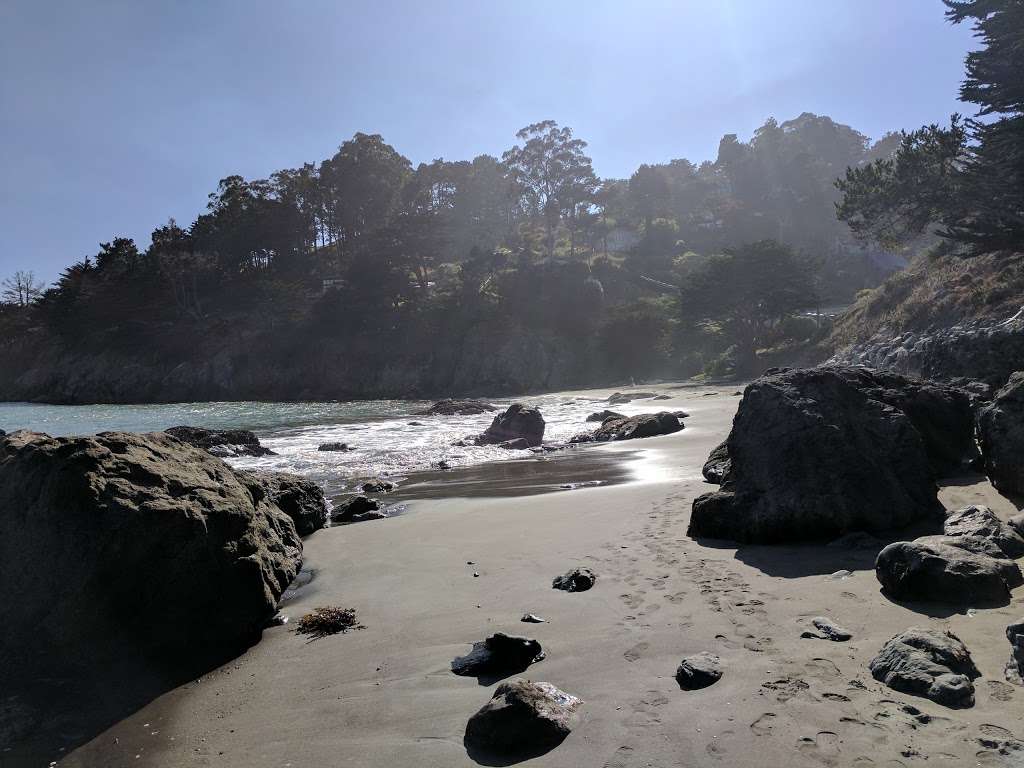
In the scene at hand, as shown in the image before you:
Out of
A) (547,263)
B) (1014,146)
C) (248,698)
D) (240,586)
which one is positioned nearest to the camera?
(248,698)

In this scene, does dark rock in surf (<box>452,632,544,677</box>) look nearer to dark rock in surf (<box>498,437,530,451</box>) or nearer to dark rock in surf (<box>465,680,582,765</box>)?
dark rock in surf (<box>465,680,582,765</box>)

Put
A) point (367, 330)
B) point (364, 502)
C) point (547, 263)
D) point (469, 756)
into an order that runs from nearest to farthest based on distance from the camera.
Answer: point (469, 756), point (364, 502), point (367, 330), point (547, 263)

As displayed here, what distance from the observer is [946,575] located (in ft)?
12.0

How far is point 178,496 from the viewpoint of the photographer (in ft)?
14.5

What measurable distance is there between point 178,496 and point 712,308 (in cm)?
4124

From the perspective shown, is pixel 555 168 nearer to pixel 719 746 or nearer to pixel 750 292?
pixel 750 292

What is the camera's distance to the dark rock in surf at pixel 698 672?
296 cm

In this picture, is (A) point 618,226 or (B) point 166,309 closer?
(B) point 166,309

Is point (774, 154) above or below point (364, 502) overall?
above

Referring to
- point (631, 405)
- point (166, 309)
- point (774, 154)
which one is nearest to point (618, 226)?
point (774, 154)

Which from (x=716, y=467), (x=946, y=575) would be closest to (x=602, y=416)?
(x=716, y=467)

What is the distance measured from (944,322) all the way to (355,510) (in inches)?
988

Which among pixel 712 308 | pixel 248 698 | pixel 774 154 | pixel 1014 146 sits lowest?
pixel 248 698

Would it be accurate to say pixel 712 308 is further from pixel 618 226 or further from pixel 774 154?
pixel 774 154
